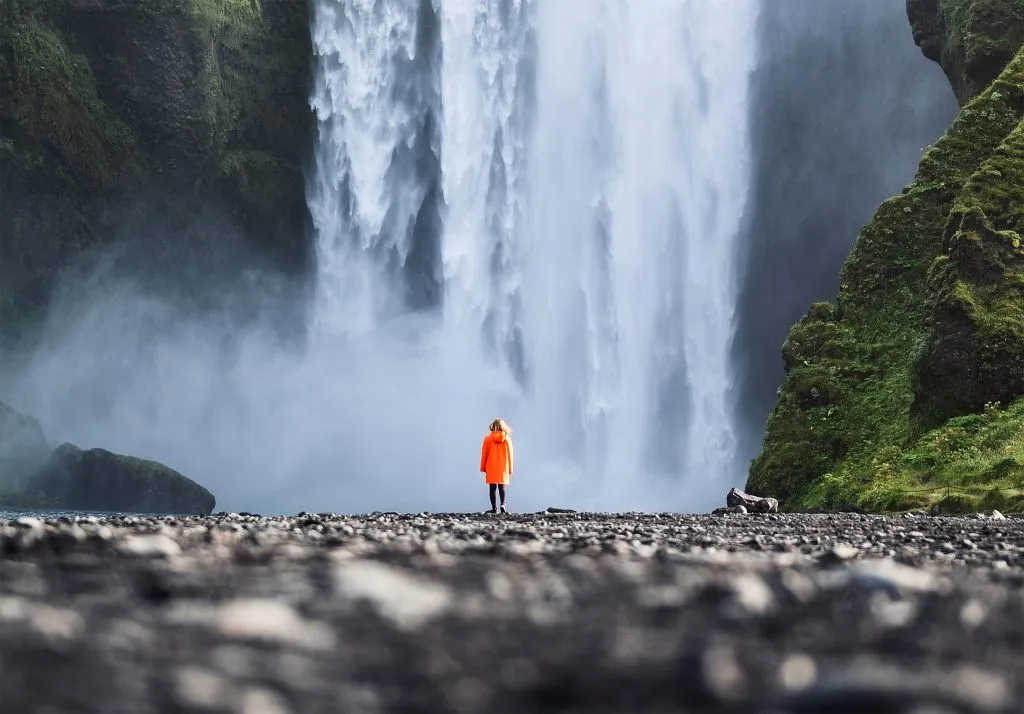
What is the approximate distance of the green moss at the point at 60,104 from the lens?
52.6 metres

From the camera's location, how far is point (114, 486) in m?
48.9

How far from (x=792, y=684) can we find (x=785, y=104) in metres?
54.9

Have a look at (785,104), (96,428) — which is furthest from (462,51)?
(96,428)

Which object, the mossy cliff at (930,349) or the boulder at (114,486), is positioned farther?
the boulder at (114,486)

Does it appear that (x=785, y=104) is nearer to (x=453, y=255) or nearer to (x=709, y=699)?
(x=453, y=255)

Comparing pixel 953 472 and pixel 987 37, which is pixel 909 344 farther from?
pixel 987 37

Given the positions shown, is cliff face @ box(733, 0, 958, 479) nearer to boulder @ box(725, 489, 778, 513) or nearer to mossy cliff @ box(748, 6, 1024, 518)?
mossy cliff @ box(748, 6, 1024, 518)

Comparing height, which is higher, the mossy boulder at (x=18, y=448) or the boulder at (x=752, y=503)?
the mossy boulder at (x=18, y=448)

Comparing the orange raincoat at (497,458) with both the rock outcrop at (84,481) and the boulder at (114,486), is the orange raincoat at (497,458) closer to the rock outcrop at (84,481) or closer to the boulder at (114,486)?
the boulder at (114,486)

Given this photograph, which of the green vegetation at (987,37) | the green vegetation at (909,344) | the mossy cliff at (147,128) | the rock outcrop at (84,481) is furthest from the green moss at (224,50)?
the green vegetation at (909,344)

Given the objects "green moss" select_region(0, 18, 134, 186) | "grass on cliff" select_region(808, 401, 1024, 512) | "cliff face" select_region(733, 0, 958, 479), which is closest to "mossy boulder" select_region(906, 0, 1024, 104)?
"grass on cliff" select_region(808, 401, 1024, 512)

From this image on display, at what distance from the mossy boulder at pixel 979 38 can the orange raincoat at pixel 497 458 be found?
19.7 m

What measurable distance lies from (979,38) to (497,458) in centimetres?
2024

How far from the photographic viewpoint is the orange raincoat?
19.7m
